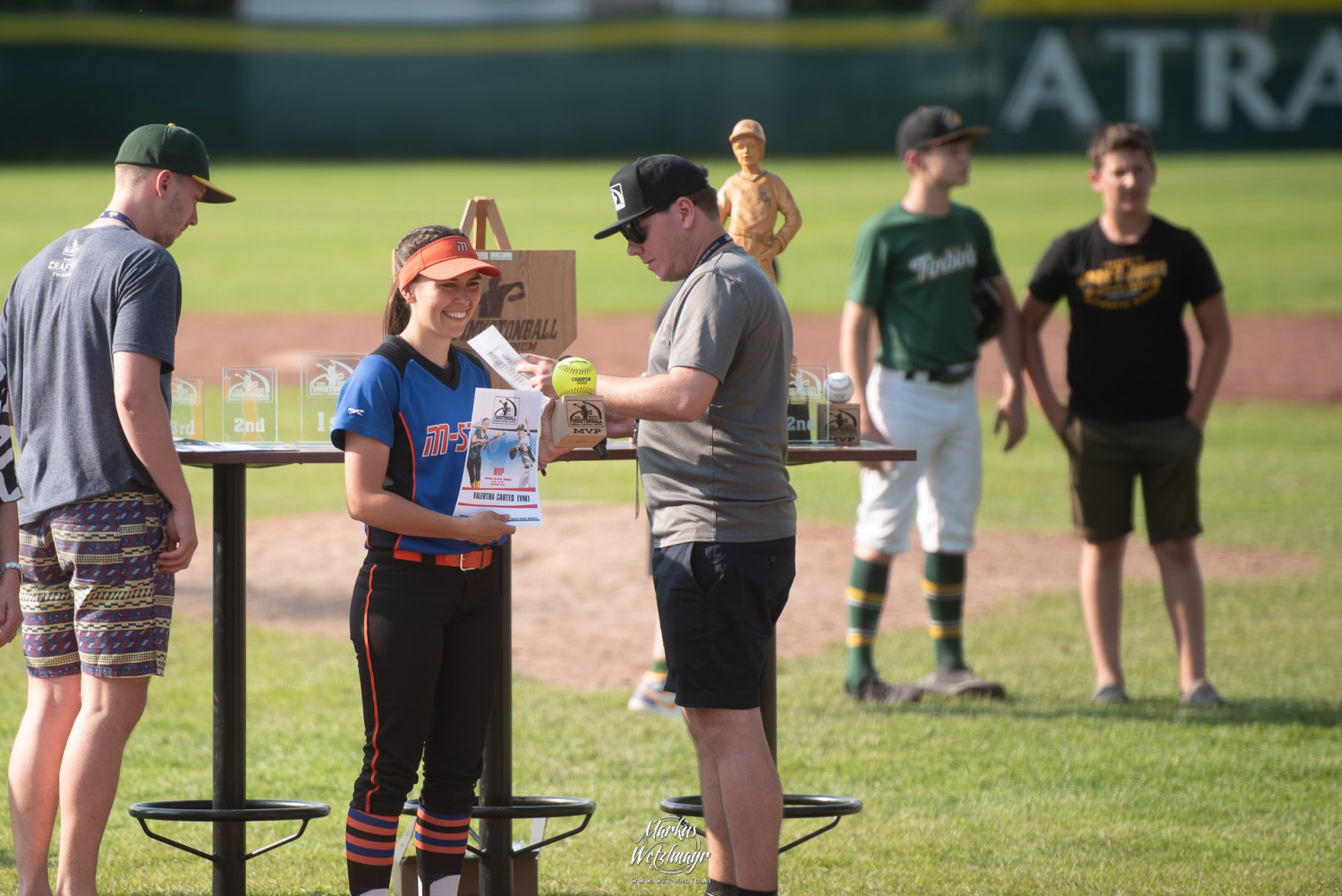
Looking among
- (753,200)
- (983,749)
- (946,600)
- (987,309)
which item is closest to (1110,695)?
(946,600)

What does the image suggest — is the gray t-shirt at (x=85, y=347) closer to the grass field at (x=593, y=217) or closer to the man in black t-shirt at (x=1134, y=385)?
the man in black t-shirt at (x=1134, y=385)

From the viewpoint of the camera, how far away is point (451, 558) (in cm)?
344

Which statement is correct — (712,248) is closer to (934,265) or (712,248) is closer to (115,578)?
(115,578)

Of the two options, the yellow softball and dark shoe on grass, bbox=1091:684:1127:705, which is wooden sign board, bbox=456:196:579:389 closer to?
the yellow softball

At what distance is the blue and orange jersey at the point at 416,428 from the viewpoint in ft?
11.0

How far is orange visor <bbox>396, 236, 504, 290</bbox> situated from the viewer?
344 cm

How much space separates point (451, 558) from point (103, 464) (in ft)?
2.95

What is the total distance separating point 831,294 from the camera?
24.5 meters

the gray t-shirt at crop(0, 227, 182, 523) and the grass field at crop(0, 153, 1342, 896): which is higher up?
the gray t-shirt at crop(0, 227, 182, 523)

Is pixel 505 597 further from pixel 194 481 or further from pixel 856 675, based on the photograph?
pixel 194 481

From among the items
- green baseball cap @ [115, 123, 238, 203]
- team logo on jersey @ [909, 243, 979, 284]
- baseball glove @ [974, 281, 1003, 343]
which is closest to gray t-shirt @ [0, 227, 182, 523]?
green baseball cap @ [115, 123, 238, 203]

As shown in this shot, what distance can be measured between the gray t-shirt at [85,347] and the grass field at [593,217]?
19745mm

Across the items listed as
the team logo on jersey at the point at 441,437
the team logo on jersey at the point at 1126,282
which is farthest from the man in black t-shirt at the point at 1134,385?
the team logo on jersey at the point at 441,437

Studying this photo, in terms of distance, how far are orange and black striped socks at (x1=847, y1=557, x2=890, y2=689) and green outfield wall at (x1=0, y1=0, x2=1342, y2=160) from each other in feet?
127
